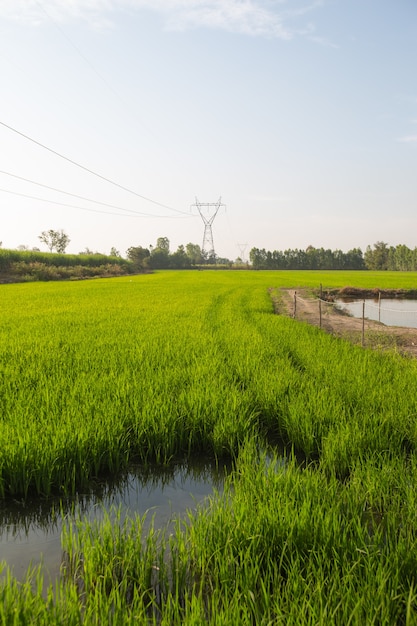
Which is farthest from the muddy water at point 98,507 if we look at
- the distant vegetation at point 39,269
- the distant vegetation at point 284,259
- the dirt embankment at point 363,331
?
the distant vegetation at point 284,259

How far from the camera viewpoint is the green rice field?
1811 millimetres

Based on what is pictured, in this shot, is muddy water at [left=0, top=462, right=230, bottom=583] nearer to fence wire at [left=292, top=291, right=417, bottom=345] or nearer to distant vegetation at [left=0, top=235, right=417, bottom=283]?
fence wire at [left=292, top=291, right=417, bottom=345]

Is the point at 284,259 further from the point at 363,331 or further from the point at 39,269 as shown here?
the point at 363,331

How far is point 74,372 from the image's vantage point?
5.86 meters

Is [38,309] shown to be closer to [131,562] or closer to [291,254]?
[131,562]

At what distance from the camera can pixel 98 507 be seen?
2908mm

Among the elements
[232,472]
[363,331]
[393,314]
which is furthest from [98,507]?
[393,314]

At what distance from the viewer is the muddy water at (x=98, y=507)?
245 cm

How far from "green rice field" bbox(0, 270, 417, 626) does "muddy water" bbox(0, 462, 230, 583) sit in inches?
3.9

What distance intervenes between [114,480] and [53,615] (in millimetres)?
1626

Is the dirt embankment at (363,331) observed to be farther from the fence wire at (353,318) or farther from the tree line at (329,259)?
the tree line at (329,259)

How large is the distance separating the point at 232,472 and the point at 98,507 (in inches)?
36.9

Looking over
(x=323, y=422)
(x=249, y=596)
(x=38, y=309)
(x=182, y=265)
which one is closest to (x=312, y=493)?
(x=249, y=596)

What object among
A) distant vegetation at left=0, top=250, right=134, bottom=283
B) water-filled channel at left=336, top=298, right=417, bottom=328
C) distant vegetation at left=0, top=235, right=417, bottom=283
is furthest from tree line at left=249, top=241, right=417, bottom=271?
water-filled channel at left=336, top=298, right=417, bottom=328
